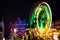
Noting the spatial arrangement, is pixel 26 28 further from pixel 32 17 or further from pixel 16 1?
pixel 16 1

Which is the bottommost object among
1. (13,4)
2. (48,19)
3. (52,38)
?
(52,38)

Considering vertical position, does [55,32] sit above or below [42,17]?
below

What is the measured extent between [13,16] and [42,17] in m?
0.35

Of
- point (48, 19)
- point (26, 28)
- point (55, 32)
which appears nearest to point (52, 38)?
point (55, 32)

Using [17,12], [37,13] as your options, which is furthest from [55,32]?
[17,12]

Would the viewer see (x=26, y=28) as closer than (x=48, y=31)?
No

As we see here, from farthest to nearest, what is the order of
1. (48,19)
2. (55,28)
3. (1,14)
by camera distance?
(1,14) → (48,19) → (55,28)

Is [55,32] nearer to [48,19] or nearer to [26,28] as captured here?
[48,19]

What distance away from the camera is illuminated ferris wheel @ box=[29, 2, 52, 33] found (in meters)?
2.14

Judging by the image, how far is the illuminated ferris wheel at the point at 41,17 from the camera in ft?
7.04

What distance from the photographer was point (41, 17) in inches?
88.0

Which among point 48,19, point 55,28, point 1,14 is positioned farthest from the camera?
point 1,14

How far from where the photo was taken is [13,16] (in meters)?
2.30

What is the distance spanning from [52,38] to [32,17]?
430 millimetres
